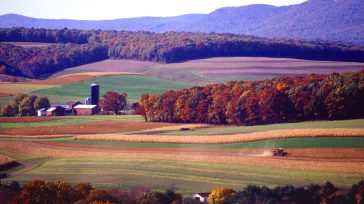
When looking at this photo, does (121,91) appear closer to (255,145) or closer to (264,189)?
(255,145)

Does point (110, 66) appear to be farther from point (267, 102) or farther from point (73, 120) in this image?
point (267, 102)

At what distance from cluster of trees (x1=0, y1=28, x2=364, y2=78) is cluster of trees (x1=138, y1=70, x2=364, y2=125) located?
17.9 meters

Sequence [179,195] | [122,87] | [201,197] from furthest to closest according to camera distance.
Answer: [122,87] → [201,197] → [179,195]

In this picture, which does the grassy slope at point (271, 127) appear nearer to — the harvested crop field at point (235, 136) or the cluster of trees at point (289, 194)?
the harvested crop field at point (235, 136)

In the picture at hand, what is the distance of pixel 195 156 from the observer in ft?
89.0

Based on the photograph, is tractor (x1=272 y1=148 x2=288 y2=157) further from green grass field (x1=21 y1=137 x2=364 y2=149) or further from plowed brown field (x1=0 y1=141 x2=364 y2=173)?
green grass field (x1=21 y1=137 x2=364 y2=149)

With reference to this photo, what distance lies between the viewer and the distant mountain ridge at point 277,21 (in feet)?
235

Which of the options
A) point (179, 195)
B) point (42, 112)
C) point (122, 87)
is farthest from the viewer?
point (122, 87)

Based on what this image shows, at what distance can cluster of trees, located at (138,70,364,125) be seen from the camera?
33.8 metres

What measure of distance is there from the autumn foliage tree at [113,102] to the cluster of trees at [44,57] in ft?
30.9

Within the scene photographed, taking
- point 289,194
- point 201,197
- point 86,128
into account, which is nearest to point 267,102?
point 86,128

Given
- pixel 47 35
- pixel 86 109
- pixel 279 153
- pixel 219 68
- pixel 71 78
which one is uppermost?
pixel 47 35

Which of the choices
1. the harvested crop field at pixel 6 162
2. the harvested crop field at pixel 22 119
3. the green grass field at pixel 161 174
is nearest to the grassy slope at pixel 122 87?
the harvested crop field at pixel 22 119

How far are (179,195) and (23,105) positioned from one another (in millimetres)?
22918
